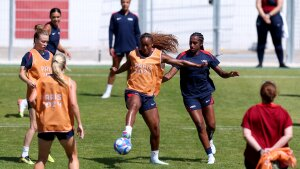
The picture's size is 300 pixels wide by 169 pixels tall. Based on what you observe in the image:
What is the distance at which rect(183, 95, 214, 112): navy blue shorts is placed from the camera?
14.9 meters

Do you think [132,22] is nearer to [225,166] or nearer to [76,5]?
[225,166]

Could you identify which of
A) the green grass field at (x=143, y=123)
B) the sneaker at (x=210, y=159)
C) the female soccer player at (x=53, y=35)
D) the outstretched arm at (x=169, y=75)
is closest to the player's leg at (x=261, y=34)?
the green grass field at (x=143, y=123)

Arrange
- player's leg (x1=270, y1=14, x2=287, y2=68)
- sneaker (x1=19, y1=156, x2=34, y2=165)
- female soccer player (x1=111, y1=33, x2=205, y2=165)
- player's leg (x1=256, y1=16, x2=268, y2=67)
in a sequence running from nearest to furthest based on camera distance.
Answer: sneaker (x1=19, y1=156, x2=34, y2=165), female soccer player (x1=111, y1=33, x2=205, y2=165), player's leg (x1=270, y1=14, x2=287, y2=68), player's leg (x1=256, y1=16, x2=268, y2=67)

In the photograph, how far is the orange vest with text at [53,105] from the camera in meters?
11.9

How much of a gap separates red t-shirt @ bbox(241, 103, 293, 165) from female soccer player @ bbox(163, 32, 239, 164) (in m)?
3.83

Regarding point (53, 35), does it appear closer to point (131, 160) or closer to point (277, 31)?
point (131, 160)

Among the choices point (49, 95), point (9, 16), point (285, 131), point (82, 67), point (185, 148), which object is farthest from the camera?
point (9, 16)

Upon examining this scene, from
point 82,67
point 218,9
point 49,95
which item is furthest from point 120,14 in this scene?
point 49,95

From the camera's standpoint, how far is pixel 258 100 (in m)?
22.4

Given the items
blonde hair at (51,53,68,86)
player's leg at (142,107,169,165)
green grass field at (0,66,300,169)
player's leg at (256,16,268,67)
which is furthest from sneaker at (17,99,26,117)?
player's leg at (256,16,268,67)

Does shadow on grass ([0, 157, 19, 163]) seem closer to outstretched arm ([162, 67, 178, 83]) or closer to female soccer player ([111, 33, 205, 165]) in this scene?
female soccer player ([111, 33, 205, 165])

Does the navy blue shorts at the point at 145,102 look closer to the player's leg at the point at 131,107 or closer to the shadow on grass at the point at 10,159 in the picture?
the player's leg at the point at 131,107

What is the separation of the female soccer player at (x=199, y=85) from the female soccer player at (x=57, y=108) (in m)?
3.10

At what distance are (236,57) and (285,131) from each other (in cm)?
1933
